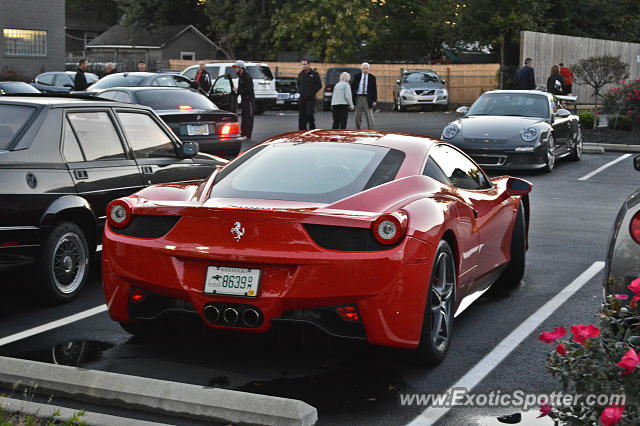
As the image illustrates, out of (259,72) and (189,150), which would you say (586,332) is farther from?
(259,72)

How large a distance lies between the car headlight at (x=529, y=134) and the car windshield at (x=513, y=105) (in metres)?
1.21

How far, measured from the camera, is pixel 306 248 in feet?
17.0

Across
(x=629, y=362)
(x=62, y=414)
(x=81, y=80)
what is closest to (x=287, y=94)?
(x=81, y=80)

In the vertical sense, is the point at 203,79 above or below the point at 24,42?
below

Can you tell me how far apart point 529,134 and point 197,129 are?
568cm

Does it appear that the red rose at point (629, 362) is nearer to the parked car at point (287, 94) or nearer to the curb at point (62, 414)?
the curb at point (62, 414)

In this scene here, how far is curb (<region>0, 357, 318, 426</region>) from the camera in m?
4.52

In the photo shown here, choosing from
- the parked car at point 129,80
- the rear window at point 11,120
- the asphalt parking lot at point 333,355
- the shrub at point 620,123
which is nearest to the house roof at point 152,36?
the parked car at point 129,80

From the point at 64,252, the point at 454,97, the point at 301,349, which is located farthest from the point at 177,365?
the point at 454,97

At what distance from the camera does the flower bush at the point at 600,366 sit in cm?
365

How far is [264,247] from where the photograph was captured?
5.21m

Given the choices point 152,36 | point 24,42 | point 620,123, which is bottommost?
point 620,123

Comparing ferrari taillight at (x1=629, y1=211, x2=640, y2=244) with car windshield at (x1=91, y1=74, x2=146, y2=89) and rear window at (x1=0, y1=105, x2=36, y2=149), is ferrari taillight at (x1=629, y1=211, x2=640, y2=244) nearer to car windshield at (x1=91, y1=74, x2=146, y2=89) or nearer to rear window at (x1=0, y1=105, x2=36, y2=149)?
rear window at (x1=0, y1=105, x2=36, y2=149)

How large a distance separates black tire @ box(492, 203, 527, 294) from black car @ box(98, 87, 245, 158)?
8691mm
